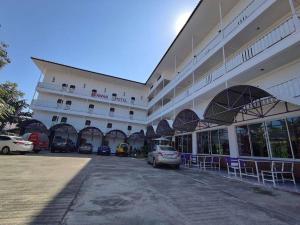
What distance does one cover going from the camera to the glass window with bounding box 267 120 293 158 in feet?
29.5

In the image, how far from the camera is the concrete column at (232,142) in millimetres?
12187

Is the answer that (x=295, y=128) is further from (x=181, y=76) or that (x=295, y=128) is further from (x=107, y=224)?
(x=181, y=76)

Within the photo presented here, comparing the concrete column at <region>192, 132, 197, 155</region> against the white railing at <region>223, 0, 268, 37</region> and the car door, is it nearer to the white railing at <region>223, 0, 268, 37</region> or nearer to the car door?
the white railing at <region>223, 0, 268, 37</region>

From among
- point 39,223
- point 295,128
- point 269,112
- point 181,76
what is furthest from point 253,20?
point 39,223

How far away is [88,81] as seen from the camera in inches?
1238

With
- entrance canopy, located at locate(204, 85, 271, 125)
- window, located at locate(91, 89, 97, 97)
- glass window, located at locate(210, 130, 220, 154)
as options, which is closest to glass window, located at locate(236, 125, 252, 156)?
entrance canopy, located at locate(204, 85, 271, 125)

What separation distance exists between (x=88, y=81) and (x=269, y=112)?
28518mm

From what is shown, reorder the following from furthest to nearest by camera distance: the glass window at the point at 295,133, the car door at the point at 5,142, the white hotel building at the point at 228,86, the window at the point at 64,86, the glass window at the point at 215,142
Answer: the window at the point at 64,86 → the car door at the point at 5,142 → the glass window at the point at 215,142 → the white hotel building at the point at 228,86 → the glass window at the point at 295,133

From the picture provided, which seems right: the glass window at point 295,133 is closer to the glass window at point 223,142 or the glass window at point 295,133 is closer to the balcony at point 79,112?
the glass window at point 223,142

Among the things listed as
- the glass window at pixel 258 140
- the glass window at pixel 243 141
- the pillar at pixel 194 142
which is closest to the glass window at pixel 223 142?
the glass window at pixel 243 141

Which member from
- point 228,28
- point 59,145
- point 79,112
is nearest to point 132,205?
point 228,28

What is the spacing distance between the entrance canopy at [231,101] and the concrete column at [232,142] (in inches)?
29.3

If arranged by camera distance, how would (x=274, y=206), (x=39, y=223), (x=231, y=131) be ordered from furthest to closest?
(x=231, y=131)
(x=274, y=206)
(x=39, y=223)

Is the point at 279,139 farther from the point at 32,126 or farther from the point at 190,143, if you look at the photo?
the point at 32,126
